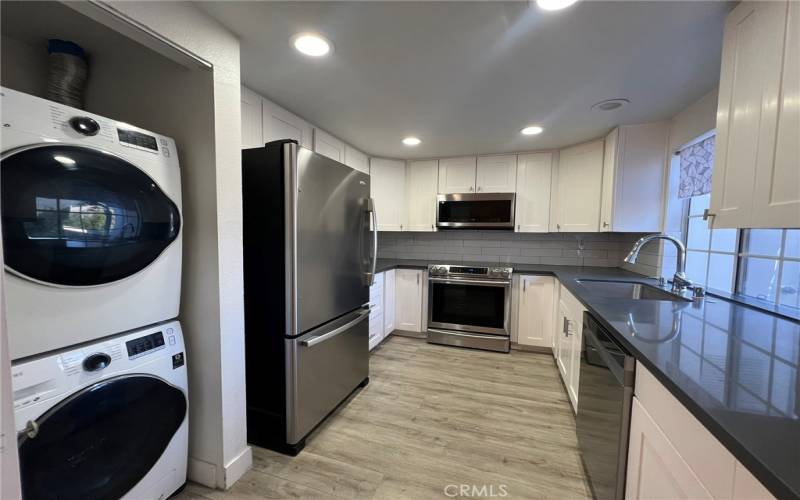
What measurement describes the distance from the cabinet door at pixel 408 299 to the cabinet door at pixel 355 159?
4.16ft

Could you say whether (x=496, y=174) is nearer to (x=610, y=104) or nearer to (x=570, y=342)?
(x=610, y=104)

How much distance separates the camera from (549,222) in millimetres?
3287

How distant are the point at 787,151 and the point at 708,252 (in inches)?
55.2

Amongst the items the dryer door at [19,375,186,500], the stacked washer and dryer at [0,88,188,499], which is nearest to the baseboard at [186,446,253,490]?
the stacked washer and dryer at [0,88,188,499]

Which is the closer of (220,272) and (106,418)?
(106,418)

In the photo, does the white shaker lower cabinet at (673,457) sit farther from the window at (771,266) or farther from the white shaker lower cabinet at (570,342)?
the window at (771,266)

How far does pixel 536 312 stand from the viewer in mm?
3115

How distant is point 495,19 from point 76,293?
1852 millimetres

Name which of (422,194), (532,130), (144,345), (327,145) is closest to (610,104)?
(532,130)

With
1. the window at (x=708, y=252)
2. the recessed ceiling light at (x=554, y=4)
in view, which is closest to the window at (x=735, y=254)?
the window at (x=708, y=252)

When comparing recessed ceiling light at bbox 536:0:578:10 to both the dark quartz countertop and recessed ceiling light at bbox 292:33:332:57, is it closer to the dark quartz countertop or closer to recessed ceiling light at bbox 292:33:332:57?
recessed ceiling light at bbox 292:33:332:57

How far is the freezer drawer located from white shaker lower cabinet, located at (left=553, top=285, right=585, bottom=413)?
146 cm

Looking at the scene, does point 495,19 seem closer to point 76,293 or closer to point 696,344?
point 696,344

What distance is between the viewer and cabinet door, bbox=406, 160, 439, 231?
3.69 m
